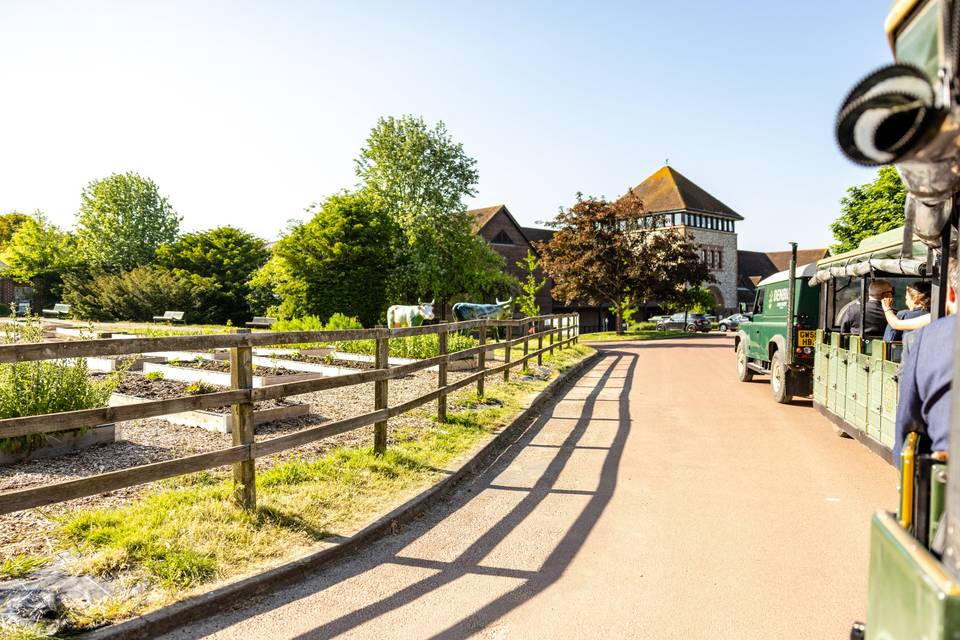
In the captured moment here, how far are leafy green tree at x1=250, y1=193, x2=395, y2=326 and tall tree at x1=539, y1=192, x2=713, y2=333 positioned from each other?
37.1ft

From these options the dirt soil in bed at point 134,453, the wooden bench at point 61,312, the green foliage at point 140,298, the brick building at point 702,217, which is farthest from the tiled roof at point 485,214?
the dirt soil in bed at point 134,453

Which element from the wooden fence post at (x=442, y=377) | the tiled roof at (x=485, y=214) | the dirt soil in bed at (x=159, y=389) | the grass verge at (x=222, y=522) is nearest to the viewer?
the grass verge at (x=222, y=522)

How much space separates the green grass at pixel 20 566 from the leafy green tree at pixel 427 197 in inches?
1243

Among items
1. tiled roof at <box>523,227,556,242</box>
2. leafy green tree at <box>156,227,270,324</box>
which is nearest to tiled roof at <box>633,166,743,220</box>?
tiled roof at <box>523,227,556,242</box>

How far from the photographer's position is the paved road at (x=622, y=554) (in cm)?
353

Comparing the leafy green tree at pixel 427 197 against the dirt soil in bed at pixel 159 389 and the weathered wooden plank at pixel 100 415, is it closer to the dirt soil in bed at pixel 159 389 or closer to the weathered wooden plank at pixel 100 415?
the dirt soil in bed at pixel 159 389

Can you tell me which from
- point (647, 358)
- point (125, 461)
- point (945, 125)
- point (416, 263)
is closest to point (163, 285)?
point (416, 263)

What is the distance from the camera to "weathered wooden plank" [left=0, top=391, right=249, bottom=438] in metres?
3.50

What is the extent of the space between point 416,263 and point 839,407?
28.3 m

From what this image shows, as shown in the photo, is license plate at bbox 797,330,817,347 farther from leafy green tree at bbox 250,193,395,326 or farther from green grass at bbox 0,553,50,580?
leafy green tree at bbox 250,193,395,326

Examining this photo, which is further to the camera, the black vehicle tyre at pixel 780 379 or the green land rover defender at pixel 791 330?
the black vehicle tyre at pixel 780 379

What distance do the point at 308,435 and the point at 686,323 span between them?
48546mm

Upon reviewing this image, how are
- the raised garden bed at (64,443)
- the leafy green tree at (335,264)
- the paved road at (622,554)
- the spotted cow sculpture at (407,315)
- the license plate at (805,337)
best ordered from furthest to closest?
1. the leafy green tree at (335,264)
2. the spotted cow sculpture at (407,315)
3. the license plate at (805,337)
4. the raised garden bed at (64,443)
5. the paved road at (622,554)

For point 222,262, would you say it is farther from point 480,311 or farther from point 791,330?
point 791,330
